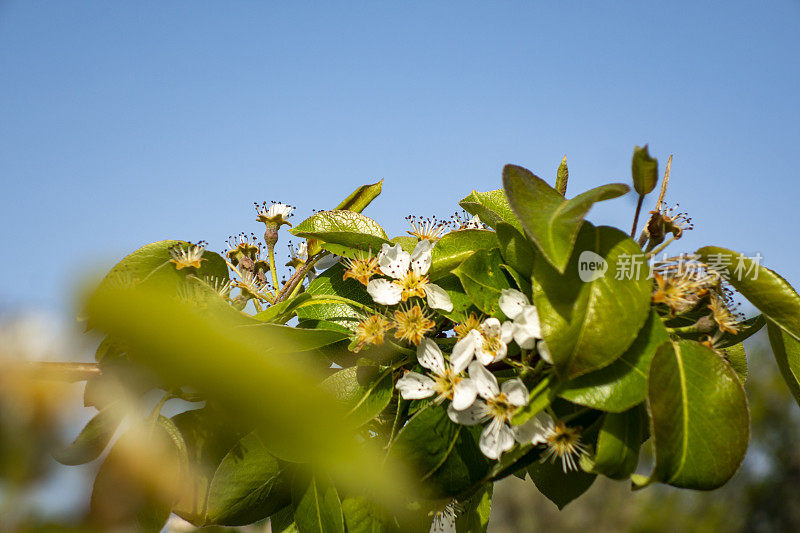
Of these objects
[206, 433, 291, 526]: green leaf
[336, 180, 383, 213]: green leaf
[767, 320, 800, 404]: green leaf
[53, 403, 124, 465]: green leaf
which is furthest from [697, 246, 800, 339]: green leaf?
[53, 403, 124, 465]: green leaf

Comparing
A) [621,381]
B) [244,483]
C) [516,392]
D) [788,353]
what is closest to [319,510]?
[244,483]

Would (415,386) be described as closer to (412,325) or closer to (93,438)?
(412,325)

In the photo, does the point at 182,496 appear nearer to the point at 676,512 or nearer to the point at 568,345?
the point at 568,345

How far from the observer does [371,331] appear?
3.04 feet

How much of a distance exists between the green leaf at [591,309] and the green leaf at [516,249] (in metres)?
0.07

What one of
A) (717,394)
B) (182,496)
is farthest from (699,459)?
(182,496)

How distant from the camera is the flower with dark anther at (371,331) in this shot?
91 centimetres

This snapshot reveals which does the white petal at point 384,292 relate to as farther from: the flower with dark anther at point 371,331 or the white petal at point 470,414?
the white petal at point 470,414

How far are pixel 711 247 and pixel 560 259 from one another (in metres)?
0.31

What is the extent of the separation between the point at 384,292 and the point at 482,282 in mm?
152

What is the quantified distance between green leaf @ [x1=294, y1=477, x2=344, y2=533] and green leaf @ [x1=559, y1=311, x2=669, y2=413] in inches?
15.8

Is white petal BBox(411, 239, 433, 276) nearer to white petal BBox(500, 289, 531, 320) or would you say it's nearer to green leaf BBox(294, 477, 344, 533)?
white petal BBox(500, 289, 531, 320)

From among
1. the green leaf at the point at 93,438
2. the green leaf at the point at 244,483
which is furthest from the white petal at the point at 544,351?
the green leaf at the point at 93,438

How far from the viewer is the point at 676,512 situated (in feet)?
29.3
